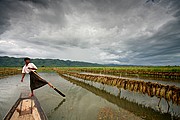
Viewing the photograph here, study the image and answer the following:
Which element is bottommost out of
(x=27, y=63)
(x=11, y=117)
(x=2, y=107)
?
(x=2, y=107)

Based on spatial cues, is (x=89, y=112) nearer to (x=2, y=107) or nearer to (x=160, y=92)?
(x=160, y=92)

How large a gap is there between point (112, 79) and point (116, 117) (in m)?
8.76

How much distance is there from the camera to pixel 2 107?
1041 centimetres

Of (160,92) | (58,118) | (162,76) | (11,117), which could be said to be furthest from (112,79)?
(162,76)

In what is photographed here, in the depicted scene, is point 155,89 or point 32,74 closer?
point 32,74

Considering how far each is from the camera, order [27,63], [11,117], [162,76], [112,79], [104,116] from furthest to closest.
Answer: [162,76] → [112,79] → [27,63] → [104,116] → [11,117]

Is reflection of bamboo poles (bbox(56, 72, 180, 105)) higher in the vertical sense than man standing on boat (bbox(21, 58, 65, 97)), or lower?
lower

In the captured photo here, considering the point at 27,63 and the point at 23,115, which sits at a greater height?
the point at 27,63

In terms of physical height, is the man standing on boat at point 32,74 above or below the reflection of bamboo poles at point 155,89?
above

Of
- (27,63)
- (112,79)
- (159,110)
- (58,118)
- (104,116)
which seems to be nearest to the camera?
(58,118)

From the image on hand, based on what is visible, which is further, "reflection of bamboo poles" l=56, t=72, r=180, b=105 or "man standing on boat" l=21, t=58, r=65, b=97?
"man standing on boat" l=21, t=58, r=65, b=97

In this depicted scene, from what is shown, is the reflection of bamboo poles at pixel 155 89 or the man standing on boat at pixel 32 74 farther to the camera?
the man standing on boat at pixel 32 74

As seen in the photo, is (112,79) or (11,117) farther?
(112,79)

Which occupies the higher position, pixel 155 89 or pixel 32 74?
pixel 32 74
